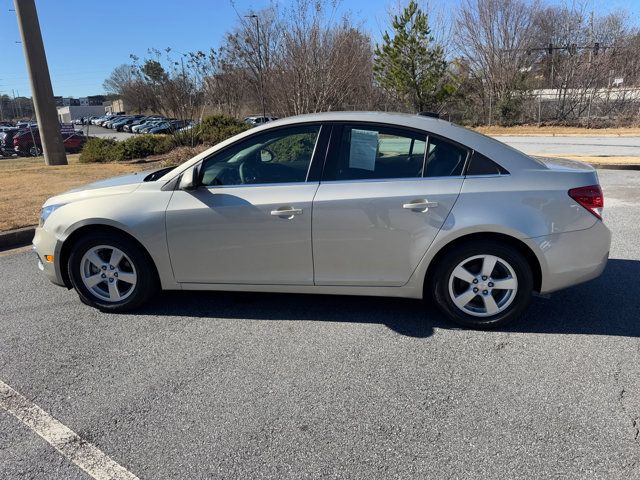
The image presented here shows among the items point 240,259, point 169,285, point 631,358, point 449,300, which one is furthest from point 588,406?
point 169,285

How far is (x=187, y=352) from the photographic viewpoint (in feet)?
Result: 11.7

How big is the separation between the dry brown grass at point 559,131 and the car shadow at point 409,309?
84.0 ft

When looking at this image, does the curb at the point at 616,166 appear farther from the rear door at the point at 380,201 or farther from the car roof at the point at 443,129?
the rear door at the point at 380,201

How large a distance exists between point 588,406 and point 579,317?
1302mm

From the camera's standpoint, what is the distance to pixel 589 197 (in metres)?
3.60

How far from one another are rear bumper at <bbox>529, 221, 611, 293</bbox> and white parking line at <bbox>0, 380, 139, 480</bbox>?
115 inches

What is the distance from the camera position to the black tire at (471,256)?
3600mm

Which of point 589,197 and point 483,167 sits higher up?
point 483,167

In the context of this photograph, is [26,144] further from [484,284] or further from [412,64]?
[484,284]

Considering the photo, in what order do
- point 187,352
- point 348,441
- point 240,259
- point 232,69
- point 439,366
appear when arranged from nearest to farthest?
1. point 348,441
2. point 439,366
3. point 187,352
4. point 240,259
5. point 232,69

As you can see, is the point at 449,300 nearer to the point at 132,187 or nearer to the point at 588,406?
the point at 588,406

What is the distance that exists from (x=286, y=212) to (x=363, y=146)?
78 cm

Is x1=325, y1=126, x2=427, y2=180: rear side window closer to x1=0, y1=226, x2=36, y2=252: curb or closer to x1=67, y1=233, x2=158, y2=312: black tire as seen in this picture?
x1=67, y1=233, x2=158, y2=312: black tire

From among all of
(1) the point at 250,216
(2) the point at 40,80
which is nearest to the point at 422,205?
(1) the point at 250,216
